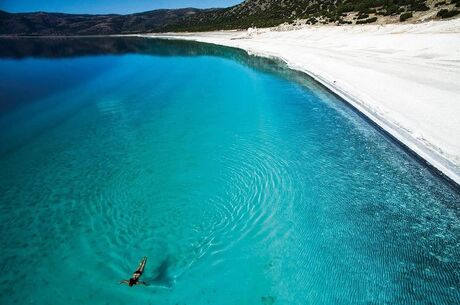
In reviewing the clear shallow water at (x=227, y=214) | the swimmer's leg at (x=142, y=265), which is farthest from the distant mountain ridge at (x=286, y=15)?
the swimmer's leg at (x=142, y=265)

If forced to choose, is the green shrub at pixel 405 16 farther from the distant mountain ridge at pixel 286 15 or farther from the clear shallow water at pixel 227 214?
the clear shallow water at pixel 227 214

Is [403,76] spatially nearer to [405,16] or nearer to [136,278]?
[136,278]

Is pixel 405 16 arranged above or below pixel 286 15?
below

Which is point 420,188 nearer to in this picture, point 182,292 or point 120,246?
point 182,292

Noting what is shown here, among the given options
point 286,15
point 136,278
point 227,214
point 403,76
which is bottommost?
point 227,214

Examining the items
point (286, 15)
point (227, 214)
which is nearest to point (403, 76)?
point (227, 214)

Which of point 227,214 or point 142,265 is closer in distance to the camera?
point 142,265
